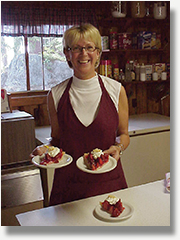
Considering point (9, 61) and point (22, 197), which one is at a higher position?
point (9, 61)

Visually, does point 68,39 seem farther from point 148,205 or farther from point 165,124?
point 165,124

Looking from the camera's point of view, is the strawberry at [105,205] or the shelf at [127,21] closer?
the strawberry at [105,205]

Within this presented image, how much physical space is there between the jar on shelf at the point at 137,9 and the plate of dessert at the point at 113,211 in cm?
219

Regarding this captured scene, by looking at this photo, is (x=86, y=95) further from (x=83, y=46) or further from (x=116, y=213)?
(x=116, y=213)

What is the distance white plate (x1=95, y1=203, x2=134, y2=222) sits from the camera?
3.23 feet

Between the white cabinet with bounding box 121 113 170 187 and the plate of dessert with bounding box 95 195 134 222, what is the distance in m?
1.38

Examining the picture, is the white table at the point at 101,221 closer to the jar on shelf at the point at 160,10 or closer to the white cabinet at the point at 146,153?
the white cabinet at the point at 146,153

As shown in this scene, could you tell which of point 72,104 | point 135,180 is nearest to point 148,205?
point 72,104

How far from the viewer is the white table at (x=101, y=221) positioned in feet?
3.29

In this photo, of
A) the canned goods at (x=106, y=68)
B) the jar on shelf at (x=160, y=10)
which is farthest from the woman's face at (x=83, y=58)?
the jar on shelf at (x=160, y=10)

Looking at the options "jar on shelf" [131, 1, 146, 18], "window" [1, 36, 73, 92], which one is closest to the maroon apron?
"window" [1, 36, 73, 92]

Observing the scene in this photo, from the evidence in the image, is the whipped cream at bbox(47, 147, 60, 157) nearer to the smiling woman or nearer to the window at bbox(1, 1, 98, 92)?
the smiling woman

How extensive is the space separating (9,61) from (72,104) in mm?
1400

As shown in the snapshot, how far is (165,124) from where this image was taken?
2.69 m
